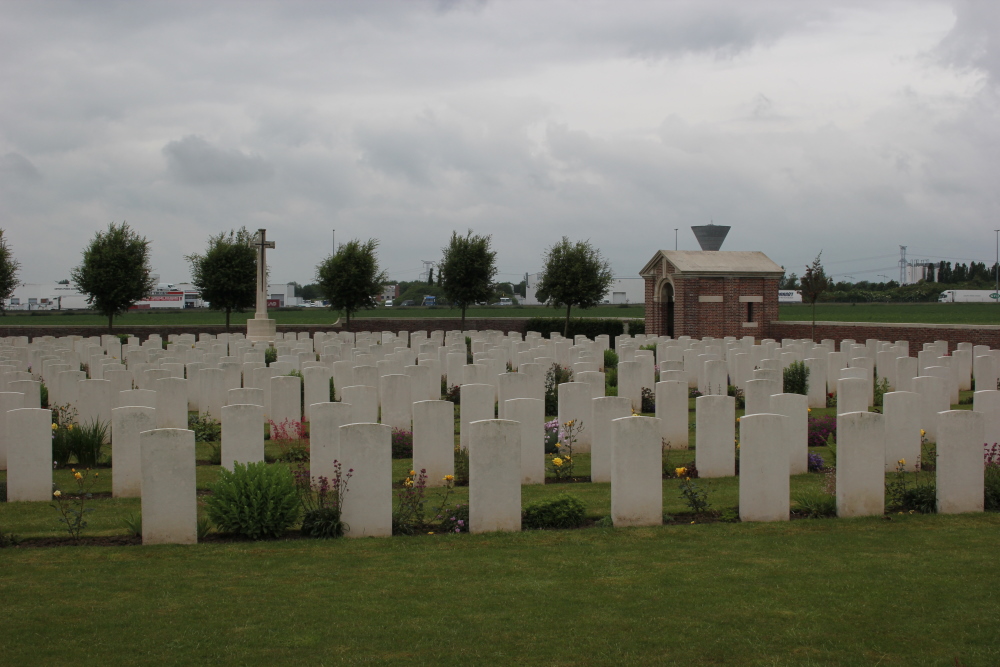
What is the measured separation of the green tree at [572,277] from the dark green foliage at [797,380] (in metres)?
17.6

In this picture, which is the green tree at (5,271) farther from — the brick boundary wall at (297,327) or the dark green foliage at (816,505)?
the dark green foliage at (816,505)

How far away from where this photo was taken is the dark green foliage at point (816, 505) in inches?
289

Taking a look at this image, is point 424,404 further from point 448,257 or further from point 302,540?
point 448,257

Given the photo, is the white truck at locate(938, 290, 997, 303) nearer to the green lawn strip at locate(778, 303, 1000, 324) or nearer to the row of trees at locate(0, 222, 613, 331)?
the green lawn strip at locate(778, 303, 1000, 324)

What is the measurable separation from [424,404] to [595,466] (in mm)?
1997

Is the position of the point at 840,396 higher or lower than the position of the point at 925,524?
higher

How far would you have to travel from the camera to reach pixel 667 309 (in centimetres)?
3092

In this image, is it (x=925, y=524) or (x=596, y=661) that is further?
(x=925, y=524)

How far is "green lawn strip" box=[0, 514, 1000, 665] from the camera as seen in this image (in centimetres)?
448

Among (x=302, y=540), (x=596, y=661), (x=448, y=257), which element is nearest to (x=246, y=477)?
(x=302, y=540)

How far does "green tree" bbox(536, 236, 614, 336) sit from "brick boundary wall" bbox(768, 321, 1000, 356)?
7.18 m

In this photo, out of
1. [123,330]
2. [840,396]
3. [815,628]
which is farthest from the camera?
[123,330]

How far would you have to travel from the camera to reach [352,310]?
3588 cm

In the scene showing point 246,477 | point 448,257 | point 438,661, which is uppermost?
point 448,257
